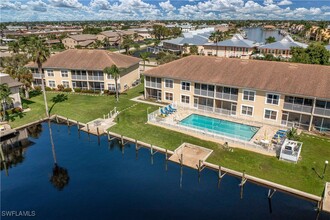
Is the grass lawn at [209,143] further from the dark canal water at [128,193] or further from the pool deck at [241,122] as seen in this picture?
the dark canal water at [128,193]

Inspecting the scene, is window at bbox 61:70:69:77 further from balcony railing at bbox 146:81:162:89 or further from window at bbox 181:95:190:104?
window at bbox 181:95:190:104

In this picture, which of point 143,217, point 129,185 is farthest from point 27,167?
point 143,217

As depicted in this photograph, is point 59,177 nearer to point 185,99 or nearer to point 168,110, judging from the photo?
point 168,110

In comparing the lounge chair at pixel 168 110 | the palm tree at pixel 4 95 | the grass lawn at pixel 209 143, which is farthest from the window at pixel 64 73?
the lounge chair at pixel 168 110

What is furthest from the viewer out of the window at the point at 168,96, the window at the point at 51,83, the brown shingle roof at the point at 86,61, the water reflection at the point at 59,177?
the window at the point at 51,83

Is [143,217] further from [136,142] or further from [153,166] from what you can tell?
Answer: [136,142]

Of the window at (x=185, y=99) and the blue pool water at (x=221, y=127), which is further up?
the window at (x=185, y=99)

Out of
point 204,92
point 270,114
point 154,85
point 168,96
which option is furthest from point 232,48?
point 270,114

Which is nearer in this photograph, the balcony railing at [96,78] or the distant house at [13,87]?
the distant house at [13,87]
